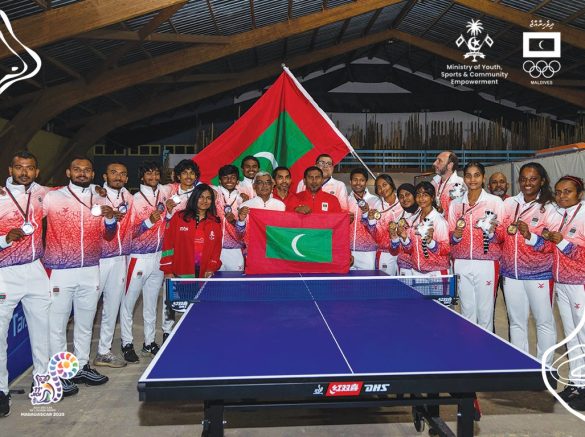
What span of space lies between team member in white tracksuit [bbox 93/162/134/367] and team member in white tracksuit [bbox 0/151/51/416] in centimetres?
93

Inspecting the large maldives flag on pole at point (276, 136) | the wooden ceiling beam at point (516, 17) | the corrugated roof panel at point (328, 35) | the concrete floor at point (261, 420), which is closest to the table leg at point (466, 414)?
the concrete floor at point (261, 420)

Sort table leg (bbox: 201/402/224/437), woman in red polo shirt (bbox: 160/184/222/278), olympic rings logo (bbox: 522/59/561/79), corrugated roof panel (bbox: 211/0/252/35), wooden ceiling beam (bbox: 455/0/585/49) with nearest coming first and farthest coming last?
table leg (bbox: 201/402/224/437) → woman in red polo shirt (bbox: 160/184/222/278) → corrugated roof panel (bbox: 211/0/252/35) → wooden ceiling beam (bbox: 455/0/585/49) → olympic rings logo (bbox: 522/59/561/79)

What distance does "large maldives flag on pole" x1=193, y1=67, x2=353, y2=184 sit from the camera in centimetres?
743

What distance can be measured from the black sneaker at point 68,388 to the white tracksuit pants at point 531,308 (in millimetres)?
4155

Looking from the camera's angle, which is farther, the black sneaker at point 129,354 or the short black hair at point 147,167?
the short black hair at point 147,167

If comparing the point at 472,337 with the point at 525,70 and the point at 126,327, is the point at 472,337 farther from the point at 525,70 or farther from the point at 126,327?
the point at 525,70

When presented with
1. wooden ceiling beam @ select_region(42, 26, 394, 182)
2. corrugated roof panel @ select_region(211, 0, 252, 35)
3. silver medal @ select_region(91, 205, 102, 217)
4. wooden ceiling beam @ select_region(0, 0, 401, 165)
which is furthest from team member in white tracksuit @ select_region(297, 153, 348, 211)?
wooden ceiling beam @ select_region(42, 26, 394, 182)

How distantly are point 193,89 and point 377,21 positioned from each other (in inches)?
266

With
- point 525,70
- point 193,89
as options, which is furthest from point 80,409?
point 525,70

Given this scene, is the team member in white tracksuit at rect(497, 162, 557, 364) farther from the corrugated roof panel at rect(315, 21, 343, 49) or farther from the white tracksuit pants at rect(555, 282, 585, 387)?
the corrugated roof panel at rect(315, 21, 343, 49)

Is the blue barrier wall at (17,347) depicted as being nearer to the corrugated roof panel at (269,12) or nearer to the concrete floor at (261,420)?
the concrete floor at (261,420)

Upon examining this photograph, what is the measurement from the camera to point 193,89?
61.1 feet

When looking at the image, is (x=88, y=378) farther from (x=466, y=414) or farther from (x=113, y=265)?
(x=466, y=414)

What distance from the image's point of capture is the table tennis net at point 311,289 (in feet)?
13.9
